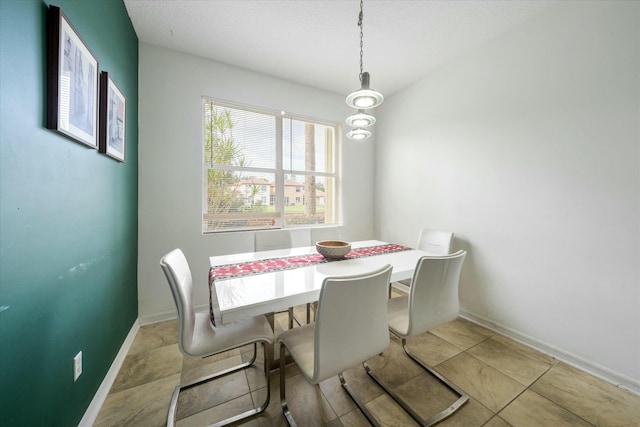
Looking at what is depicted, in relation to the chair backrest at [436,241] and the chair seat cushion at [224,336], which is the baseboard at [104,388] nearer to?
the chair seat cushion at [224,336]

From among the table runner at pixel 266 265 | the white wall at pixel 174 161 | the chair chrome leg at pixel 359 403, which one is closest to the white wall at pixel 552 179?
the table runner at pixel 266 265

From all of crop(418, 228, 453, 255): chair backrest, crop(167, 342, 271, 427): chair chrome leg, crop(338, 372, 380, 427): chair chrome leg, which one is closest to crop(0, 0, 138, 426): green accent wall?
crop(167, 342, 271, 427): chair chrome leg

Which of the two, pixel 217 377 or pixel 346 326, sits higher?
pixel 346 326

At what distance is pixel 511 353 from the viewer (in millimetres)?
1914

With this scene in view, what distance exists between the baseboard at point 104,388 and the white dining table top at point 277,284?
89cm

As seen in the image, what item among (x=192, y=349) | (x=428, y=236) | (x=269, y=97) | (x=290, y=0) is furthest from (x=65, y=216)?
(x=428, y=236)

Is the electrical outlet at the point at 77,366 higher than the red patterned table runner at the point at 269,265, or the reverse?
the red patterned table runner at the point at 269,265

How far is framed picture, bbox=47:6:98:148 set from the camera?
3.17 ft

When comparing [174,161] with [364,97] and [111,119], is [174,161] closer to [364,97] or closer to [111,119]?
[111,119]

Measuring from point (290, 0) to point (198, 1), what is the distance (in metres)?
0.72

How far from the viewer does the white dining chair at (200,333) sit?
1147mm

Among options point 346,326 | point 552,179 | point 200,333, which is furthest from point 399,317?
point 552,179

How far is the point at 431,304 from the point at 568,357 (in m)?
1.42

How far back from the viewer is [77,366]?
3.84 ft
